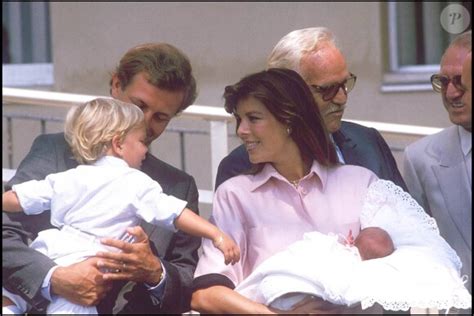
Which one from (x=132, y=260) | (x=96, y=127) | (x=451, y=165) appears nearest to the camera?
(x=132, y=260)

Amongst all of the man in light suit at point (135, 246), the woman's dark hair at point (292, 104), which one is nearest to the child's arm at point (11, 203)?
the man in light suit at point (135, 246)

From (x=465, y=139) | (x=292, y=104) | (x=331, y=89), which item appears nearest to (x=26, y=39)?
(x=331, y=89)

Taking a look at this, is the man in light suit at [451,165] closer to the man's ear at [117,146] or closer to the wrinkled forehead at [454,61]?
the wrinkled forehead at [454,61]

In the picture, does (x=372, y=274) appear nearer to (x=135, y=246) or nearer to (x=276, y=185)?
(x=276, y=185)

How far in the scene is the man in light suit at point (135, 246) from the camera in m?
4.22

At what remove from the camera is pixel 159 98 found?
15.0ft

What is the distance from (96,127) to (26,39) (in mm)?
5349

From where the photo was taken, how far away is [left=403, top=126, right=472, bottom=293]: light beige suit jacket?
4.59 meters

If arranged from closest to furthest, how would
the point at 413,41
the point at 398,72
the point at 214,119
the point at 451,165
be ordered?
the point at 451,165, the point at 214,119, the point at 398,72, the point at 413,41

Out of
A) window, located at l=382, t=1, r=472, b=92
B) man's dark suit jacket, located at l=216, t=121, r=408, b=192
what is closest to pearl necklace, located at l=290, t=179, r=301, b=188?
man's dark suit jacket, located at l=216, t=121, r=408, b=192

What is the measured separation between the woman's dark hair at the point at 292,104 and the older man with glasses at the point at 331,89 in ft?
0.62

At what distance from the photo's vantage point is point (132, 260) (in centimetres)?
420

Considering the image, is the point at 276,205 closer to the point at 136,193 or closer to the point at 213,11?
the point at 136,193

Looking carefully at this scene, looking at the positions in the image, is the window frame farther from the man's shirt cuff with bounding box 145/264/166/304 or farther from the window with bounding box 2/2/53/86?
the man's shirt cuff with bounding box 145/264/166/304
